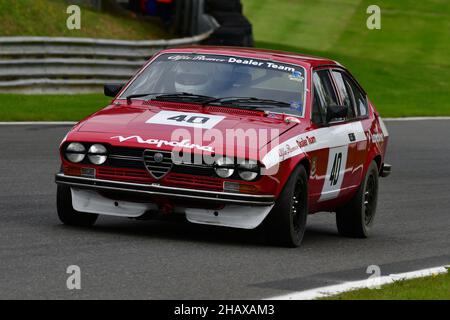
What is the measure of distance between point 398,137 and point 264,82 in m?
11.8

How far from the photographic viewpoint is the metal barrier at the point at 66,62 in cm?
2367

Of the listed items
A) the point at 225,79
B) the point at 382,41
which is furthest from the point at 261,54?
the point at 382,41

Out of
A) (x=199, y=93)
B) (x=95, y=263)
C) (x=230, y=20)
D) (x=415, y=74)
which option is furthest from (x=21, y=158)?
(x=415, y=74)

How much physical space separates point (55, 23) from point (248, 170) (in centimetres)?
1794

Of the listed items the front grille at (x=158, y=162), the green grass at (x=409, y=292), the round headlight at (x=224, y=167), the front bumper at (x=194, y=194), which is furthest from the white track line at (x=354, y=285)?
the front grille at (x=158, y=162)

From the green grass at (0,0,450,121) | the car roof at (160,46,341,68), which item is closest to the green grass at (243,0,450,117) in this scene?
the green grass at (0,0,450,121)

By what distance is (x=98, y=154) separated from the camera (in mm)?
9938

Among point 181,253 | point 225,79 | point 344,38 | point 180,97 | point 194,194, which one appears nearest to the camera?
point 181,253

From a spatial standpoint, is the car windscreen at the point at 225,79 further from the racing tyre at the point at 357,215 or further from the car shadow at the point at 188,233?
the racing tyre at the point at 357,215

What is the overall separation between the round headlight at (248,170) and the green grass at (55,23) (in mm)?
16505

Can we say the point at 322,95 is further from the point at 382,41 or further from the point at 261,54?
the point at 382,41

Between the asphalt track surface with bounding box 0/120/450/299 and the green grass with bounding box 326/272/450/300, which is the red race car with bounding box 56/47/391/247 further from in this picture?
the green grass with bounding box 326/272/450/300
